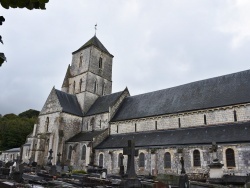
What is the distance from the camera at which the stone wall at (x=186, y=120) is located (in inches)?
855

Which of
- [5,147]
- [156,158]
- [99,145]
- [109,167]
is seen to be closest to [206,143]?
[156,158]

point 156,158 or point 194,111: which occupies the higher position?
point 194,111

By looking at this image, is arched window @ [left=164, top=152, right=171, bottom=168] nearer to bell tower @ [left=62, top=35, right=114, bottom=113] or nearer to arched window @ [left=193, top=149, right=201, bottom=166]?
arched window @ [left=193, top=149, right=201, bottom=166]

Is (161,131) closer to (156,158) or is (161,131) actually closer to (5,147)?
(156,158)

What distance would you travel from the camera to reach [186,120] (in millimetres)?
24844

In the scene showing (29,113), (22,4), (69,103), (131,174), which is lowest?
(131,174)

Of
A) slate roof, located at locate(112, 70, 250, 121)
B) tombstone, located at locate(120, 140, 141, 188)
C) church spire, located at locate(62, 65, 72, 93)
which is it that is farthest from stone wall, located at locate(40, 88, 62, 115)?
tombstone, located at locate(120, 140, 141, 188)

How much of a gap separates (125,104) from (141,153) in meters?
10.7

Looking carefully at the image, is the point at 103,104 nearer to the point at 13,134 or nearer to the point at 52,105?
the point at 52,105

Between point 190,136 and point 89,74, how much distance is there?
21783 millimetres

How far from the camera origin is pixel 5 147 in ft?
201

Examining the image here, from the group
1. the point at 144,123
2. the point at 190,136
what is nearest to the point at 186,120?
the point at 190,136

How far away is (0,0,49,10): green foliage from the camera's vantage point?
1.77 metres

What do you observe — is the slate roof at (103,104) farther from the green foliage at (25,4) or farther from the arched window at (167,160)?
the green foliage at (25,4)
